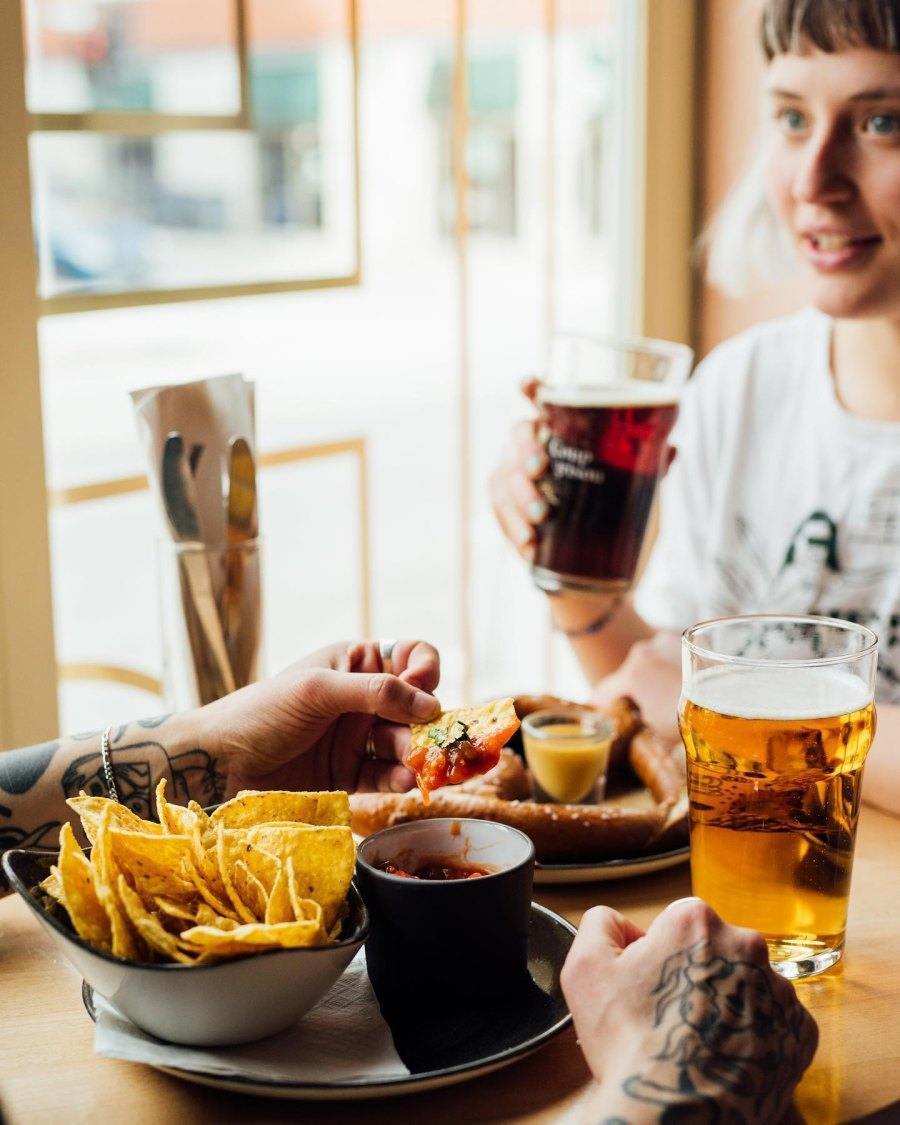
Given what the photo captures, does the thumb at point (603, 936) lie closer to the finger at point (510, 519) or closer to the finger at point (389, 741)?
the finger at point (389, 741)

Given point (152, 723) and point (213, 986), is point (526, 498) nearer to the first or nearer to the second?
point (152, 723)

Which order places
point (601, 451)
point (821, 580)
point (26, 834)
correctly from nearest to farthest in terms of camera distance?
point (26, 834), point (601, 451), point (821, 580)

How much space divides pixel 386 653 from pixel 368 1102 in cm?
46

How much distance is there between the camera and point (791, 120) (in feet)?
5.62

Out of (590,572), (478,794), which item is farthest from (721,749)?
(590,572)

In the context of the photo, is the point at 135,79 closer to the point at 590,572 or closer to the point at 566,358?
the point at 566,358

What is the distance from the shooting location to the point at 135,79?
1.99m

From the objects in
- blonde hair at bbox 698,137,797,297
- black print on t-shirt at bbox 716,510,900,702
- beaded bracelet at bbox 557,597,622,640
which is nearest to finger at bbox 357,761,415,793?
beaded bracelet at bbox 557,597,622,640

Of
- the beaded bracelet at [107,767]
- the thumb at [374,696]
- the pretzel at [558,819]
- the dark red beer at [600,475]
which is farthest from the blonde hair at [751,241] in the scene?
the beaded bracelet at [107,767]

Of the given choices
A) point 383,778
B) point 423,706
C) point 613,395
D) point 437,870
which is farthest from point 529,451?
point 437,870

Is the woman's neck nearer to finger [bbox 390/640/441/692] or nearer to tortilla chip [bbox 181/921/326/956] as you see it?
finger [bbox 390/640/441/692]

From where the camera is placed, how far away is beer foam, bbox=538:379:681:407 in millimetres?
1437

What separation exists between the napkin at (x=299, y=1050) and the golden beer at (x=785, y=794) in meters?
0.30

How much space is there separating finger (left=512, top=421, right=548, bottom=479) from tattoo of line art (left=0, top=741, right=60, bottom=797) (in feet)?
2.04
